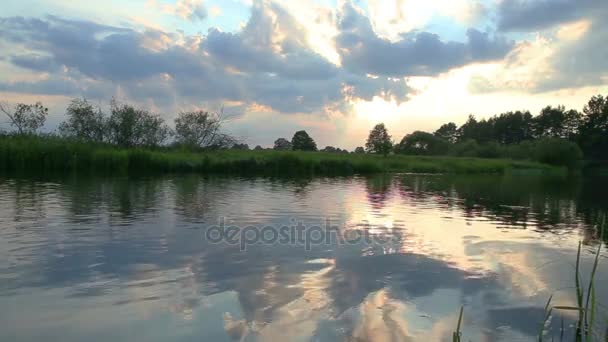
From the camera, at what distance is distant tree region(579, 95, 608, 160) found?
10656cm

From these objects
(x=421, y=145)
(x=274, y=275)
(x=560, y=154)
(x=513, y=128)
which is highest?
(x=513, y=128)

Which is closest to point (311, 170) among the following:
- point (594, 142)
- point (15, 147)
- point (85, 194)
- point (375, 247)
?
point (15, 147)

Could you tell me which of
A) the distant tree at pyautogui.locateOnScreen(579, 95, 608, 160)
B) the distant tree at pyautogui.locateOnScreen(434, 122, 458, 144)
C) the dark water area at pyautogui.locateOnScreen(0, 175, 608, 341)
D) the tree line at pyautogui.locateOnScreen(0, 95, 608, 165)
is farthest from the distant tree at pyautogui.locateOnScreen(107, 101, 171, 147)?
the distant tree at pyautogui.locateOnScreen(434, 122, 458, 144)

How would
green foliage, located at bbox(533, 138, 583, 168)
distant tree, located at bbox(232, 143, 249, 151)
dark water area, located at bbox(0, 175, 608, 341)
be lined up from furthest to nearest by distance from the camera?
1. green foliage, located at bbox(533, 138, 583, 168)
2. distant tree, located at bbox(232, 143, 249, 151)
3. dark water area, located at bbox(0, 175, 608, 341)

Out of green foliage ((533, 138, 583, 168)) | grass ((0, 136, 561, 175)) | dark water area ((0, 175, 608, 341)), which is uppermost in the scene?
green foliage ((533, 138, 583, 168))

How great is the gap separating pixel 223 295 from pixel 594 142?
121 meters

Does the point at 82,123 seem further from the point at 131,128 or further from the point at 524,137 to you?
the point at 524,137

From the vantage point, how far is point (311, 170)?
48500mm

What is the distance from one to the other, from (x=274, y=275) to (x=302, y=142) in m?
94.0

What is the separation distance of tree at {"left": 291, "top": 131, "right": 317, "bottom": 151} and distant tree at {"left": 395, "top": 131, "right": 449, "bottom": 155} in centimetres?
2270

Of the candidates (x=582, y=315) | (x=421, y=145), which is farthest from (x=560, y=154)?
(x=582, y=315)

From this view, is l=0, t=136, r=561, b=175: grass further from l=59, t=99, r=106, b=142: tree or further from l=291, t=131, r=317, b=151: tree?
l=291, t=131, r=317, b=151: tree

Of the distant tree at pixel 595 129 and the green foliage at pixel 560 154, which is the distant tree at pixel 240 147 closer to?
the green foliage at pixel 560 154

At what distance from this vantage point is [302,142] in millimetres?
101562
